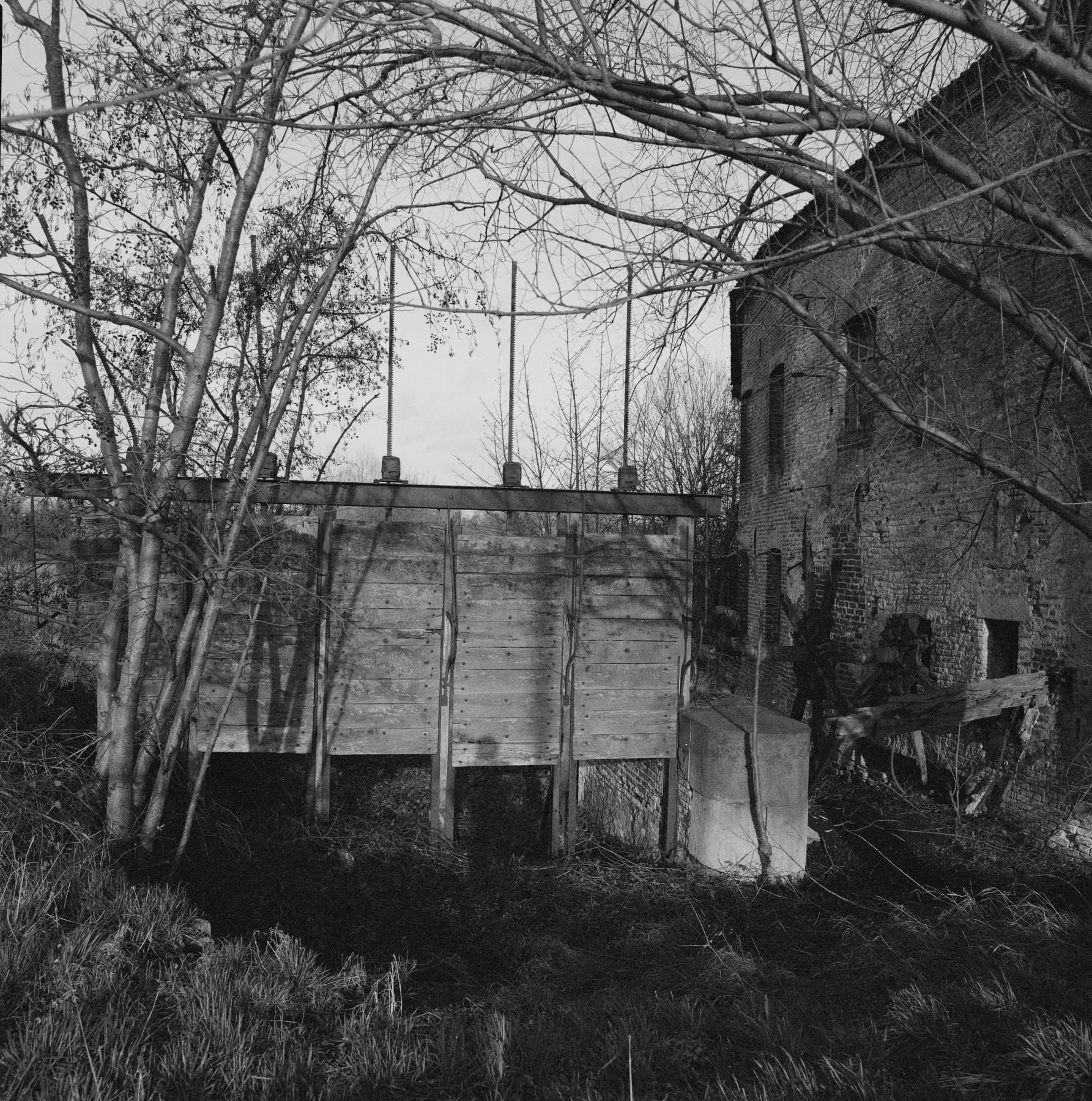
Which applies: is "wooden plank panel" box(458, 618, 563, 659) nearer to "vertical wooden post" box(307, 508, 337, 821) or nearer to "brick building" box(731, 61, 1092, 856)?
"vertical wooden post" box(307, 508, 337, 821)

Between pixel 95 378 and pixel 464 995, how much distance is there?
159 inches

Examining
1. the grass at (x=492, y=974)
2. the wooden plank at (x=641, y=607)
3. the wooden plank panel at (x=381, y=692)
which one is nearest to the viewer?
the grass at (x=492, y=974)

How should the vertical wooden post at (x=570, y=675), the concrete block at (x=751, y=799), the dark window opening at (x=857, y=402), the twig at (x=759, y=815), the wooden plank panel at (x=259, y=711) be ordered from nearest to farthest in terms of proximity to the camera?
1. the twig at (x=759, y=815)
2. the concrete block at (x=751, y=799)
3. the wooden plank panel at (x=259, y=711)
4. the vertical wooden post at (x=570, y=675)
5. the dark window opening at (x=857, y=402)

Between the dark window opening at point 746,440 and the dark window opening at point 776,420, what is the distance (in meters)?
1.13

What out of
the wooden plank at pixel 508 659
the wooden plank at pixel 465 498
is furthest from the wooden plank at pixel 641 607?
the wooden plank at pixel 465 498

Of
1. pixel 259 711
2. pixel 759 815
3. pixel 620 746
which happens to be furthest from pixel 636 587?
pixel 259 711

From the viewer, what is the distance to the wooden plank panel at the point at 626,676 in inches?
295

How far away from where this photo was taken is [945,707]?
8.45 meters

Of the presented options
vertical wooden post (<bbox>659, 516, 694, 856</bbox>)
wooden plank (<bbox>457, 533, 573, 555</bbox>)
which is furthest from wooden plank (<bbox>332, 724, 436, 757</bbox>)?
vertical wooden post (<bbox>659, 516, 694, 856</bbox>)

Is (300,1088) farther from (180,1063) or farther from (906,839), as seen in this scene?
(906,839)

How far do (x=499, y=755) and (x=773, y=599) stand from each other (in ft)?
32.8

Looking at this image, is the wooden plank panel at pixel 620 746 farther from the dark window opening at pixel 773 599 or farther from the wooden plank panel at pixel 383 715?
the dark window opening at pixel 773 599

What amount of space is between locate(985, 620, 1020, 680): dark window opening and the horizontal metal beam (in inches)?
158

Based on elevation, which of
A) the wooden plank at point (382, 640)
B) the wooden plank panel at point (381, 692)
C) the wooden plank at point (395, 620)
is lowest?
the wooden plank panel at point (381, 692)
